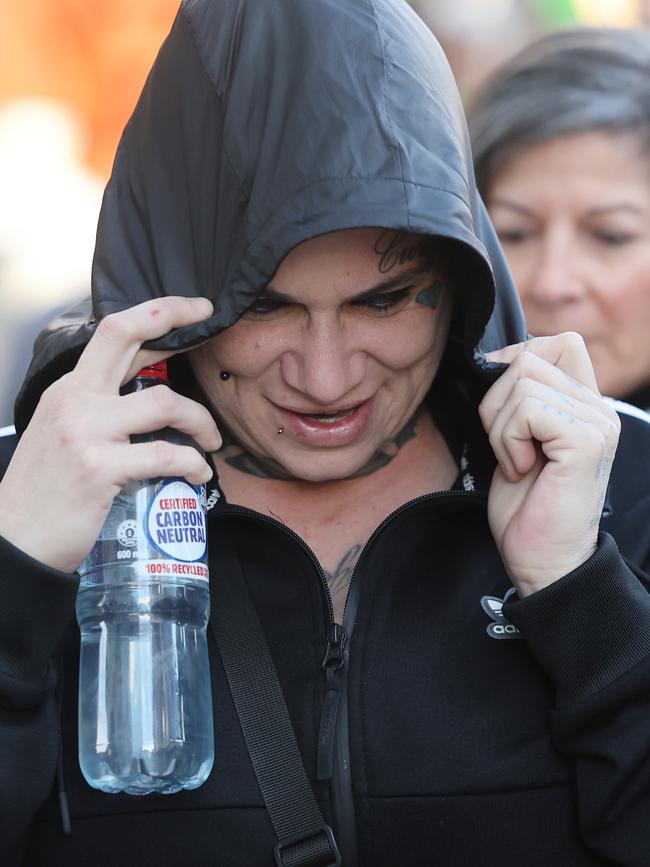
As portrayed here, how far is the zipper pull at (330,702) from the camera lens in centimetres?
205

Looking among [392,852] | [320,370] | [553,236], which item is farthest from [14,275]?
[392,852]

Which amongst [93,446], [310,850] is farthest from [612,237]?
[310,850]

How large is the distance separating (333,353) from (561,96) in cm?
209

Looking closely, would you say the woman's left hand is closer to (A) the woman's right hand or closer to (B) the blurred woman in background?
(A) the woman's right hand

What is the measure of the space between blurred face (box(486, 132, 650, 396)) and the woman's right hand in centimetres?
190

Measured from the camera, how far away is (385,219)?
75.6 inches

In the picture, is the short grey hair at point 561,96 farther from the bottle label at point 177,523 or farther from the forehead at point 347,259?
the bottle label at point 177,523

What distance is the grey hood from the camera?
1.95m

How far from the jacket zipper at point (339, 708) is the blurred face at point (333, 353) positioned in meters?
0.17

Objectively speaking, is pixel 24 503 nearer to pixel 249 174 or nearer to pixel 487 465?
pixel 249 174

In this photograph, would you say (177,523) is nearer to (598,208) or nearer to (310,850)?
(310,850)

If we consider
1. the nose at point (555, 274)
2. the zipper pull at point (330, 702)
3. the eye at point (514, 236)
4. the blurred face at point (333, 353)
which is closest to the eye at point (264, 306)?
the blurred face at point (333, 353)

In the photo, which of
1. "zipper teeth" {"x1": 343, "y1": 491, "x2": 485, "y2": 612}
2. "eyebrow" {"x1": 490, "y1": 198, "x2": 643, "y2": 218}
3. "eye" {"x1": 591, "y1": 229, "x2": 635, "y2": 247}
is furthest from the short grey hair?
"zipper teeth" {"x1": 343, "y1": 491, "x2": 485, "y2": 612}

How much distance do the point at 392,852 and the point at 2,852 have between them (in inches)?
24.1
